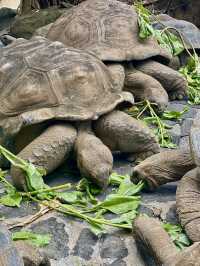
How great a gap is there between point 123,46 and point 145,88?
44 centimetres

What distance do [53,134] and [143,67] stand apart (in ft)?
6.11

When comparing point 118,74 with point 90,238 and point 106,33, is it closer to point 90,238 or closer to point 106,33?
point 106,33

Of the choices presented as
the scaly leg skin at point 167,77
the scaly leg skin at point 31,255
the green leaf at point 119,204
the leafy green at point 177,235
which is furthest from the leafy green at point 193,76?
the scaly leg skin at point 31,255

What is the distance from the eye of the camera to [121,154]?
4.48 m

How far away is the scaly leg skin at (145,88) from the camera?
5.24 meters

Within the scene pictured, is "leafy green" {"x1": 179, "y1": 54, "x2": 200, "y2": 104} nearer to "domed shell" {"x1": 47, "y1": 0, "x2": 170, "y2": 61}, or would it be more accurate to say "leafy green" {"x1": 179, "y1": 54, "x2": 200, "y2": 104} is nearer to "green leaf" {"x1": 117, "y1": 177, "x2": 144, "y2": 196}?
"domed shell" {"x1": 47, "y1": 0, "x2": 170, "y2": 61}

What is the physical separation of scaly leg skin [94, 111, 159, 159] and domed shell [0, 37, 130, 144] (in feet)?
0.30

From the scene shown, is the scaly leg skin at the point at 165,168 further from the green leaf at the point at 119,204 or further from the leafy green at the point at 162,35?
the leafy green at the point at 162,35

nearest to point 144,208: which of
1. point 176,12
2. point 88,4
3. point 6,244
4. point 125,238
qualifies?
point 125,238

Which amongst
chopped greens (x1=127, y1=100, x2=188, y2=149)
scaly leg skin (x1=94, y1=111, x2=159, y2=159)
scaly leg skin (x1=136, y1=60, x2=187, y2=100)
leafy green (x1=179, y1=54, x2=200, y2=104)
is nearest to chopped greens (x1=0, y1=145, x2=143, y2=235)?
scaly leg skin (x1=94, y1=111, x2=159, y2=159)

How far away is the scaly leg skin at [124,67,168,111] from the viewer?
17.2 feet

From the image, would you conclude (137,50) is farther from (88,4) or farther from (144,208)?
(144,208)

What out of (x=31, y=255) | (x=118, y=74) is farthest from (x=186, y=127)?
(x=31, y=255)

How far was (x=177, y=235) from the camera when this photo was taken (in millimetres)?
3312
